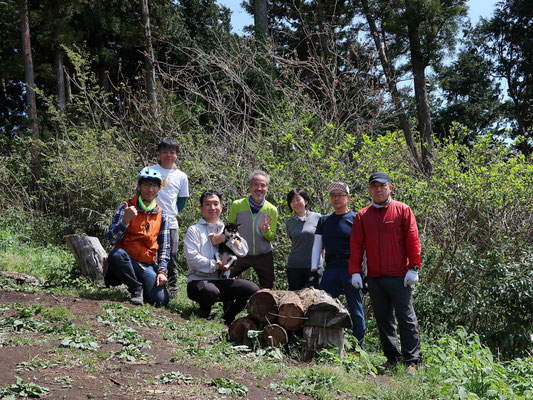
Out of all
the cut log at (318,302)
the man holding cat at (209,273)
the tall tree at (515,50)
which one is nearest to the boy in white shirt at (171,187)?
the man holding cat at (209,273)

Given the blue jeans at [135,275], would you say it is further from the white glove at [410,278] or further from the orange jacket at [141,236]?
the white glove at [410,278]

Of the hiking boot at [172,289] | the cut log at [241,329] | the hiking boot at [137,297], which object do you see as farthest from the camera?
the hiking boot at [172,289]

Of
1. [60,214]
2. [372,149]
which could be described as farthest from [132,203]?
[60,214]

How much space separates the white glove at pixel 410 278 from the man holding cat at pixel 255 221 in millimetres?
1861

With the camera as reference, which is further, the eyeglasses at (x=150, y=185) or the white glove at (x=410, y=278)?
the eyeglasses at (x=150, y=185)

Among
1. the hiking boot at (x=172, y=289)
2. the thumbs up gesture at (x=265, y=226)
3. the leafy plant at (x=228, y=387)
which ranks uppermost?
the thumbs up gesture at (x=265, y=226)

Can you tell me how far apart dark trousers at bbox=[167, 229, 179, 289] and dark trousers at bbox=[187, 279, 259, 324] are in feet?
3.03

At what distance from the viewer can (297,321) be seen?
4785 millimetres

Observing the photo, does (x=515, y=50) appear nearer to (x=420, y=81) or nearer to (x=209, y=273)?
(x=420, y=81)

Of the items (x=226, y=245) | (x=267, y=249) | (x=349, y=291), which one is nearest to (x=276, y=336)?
(x=349, y=291)

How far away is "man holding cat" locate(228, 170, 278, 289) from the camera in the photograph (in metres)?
6.25

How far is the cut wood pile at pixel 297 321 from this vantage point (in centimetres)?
471

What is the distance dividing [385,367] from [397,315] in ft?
1.66

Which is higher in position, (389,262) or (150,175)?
(150,175)
